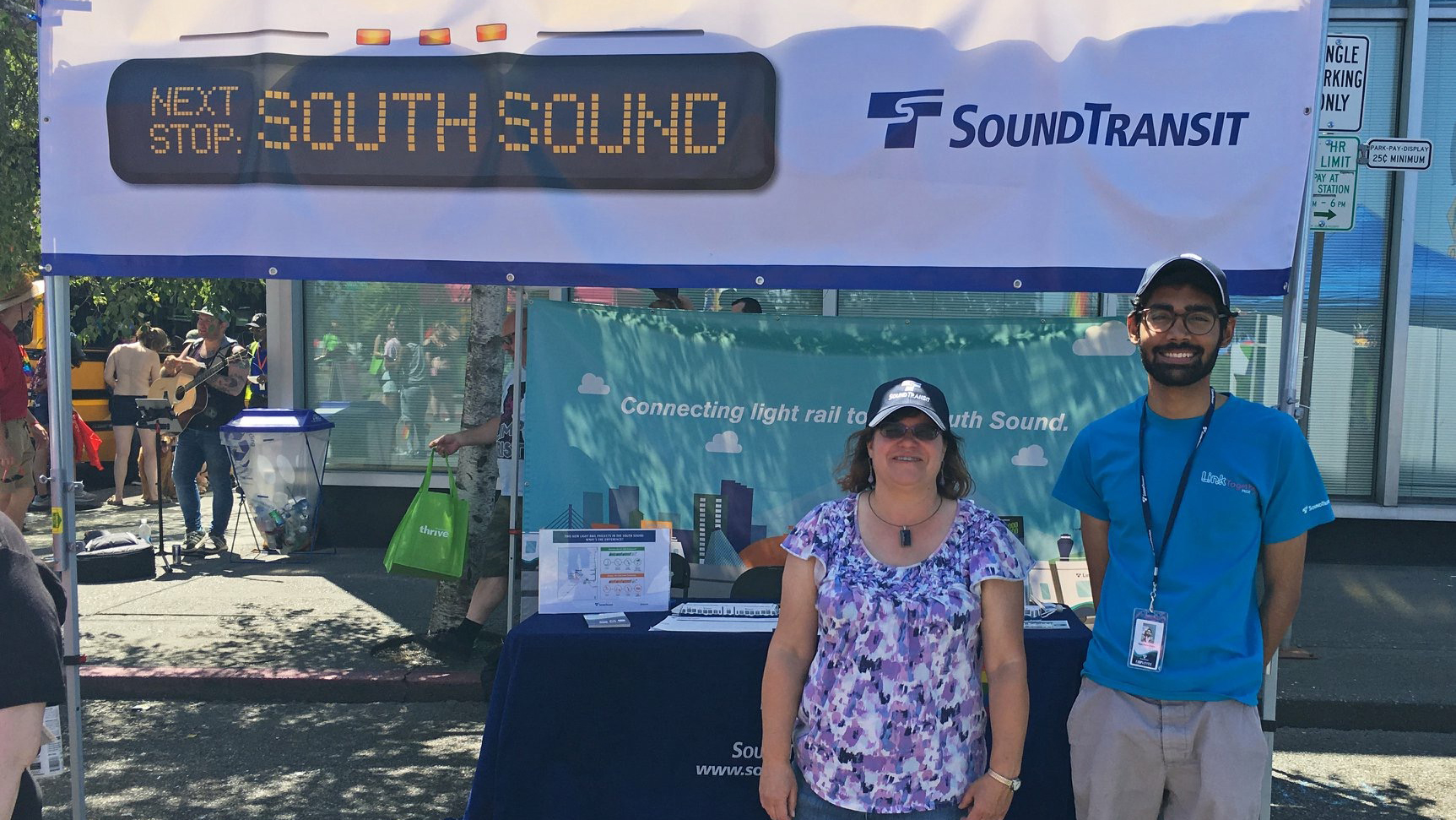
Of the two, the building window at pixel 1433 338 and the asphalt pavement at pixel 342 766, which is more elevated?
the building window at pixel 1433 338

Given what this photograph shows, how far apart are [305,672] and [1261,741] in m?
5.13

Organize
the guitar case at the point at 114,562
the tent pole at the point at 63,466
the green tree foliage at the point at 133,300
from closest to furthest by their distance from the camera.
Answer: the tent pole at the point at 63,466 < the guitar case at the point at 114,562 < the green tree foliage at the point at 133,300

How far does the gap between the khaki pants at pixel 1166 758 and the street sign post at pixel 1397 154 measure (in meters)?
3.91

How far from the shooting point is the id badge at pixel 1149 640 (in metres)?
2.87

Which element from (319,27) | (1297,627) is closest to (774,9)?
(319,27)

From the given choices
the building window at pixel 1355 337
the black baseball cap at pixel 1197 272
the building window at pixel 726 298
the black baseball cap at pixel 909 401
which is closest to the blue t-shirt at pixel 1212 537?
the black baseball cap at pixel 1197 272

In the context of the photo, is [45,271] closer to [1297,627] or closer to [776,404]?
[776,404]

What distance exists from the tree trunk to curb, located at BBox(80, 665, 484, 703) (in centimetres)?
69

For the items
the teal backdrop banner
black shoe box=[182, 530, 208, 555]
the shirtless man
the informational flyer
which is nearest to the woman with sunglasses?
the informational flyer

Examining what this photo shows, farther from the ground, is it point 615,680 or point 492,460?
point 492,460

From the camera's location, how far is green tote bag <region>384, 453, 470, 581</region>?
6.14 metres

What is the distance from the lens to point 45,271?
4.16 meters

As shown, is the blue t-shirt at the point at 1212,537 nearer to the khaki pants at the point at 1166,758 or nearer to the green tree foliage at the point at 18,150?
the khaki pants at the point at 1166,758

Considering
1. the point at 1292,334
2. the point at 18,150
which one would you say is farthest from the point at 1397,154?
the point at 18,150
